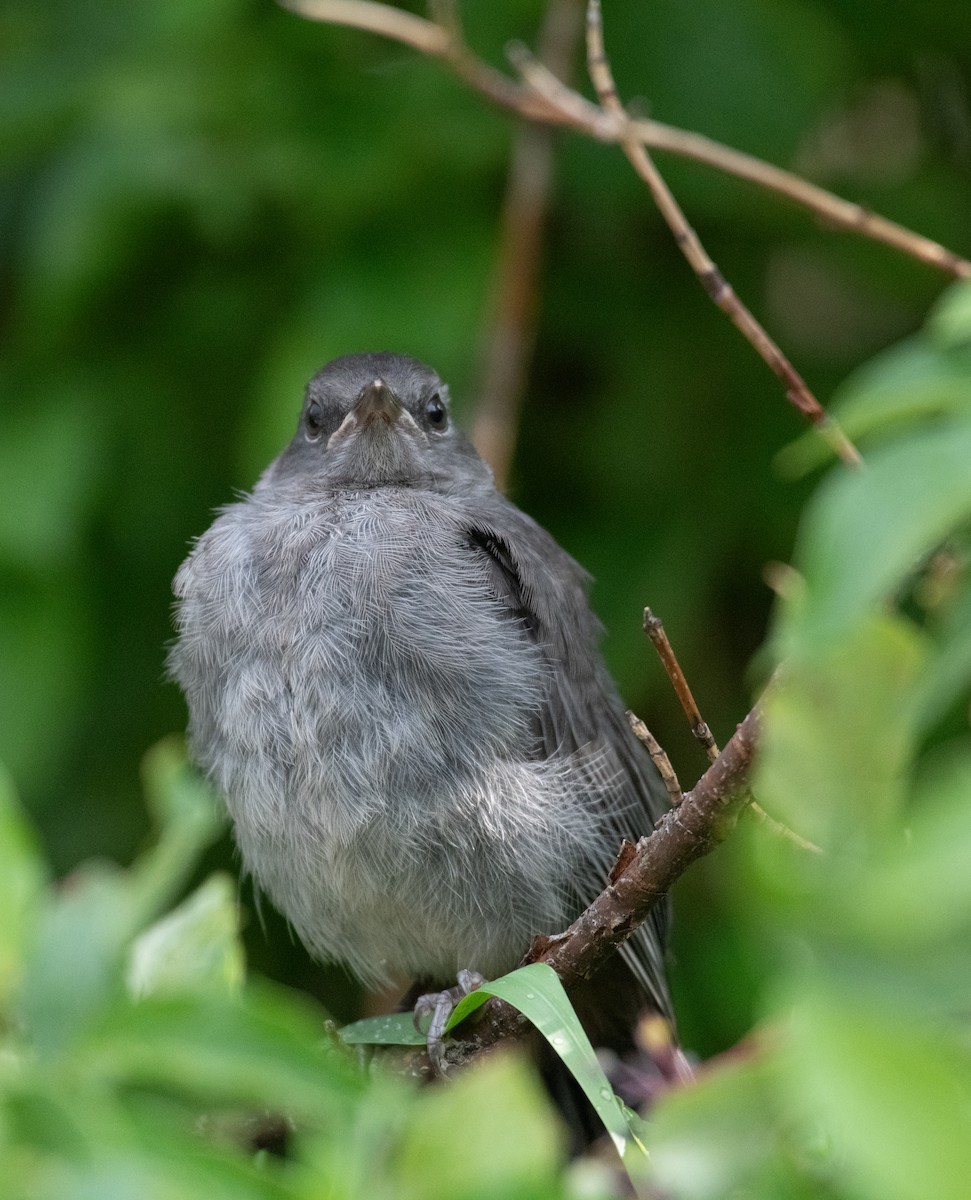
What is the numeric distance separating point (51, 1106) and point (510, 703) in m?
2.15

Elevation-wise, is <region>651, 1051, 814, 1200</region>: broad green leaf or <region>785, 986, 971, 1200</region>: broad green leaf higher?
<region>785, 986, 971, 1200</region>: broad green leaf

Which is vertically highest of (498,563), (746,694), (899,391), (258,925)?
(899,391)

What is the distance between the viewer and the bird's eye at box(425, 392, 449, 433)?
3.98m

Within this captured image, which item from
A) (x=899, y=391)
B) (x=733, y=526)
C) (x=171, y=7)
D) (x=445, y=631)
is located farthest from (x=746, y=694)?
(x=899, y=391)

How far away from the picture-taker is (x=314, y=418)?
3914 millimetres

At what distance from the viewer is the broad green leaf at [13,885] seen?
1.57 m

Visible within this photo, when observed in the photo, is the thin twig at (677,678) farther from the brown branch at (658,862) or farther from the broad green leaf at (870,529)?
the broad green leaf at (870,529)

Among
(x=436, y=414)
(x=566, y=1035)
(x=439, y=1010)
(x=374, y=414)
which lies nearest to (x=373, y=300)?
(x=436, y=414)

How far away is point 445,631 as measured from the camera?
314 cm

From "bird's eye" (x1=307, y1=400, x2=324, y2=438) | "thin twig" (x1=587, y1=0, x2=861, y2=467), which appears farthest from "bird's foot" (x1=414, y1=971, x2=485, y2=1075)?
"bird's eye" (x1=307, y1=400, x2=324, y2=438)

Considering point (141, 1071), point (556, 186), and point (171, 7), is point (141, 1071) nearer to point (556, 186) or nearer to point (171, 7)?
point (171, 7)

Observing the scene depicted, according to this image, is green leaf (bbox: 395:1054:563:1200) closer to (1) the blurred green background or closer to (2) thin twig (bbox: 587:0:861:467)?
(2) thin twig (bbox: 587:0:861:467)

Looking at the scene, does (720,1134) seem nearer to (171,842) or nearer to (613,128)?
(171,842)

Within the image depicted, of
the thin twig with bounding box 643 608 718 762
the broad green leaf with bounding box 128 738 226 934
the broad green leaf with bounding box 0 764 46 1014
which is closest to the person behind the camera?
the broad green leaf with bounding box 0 764 46 1014
